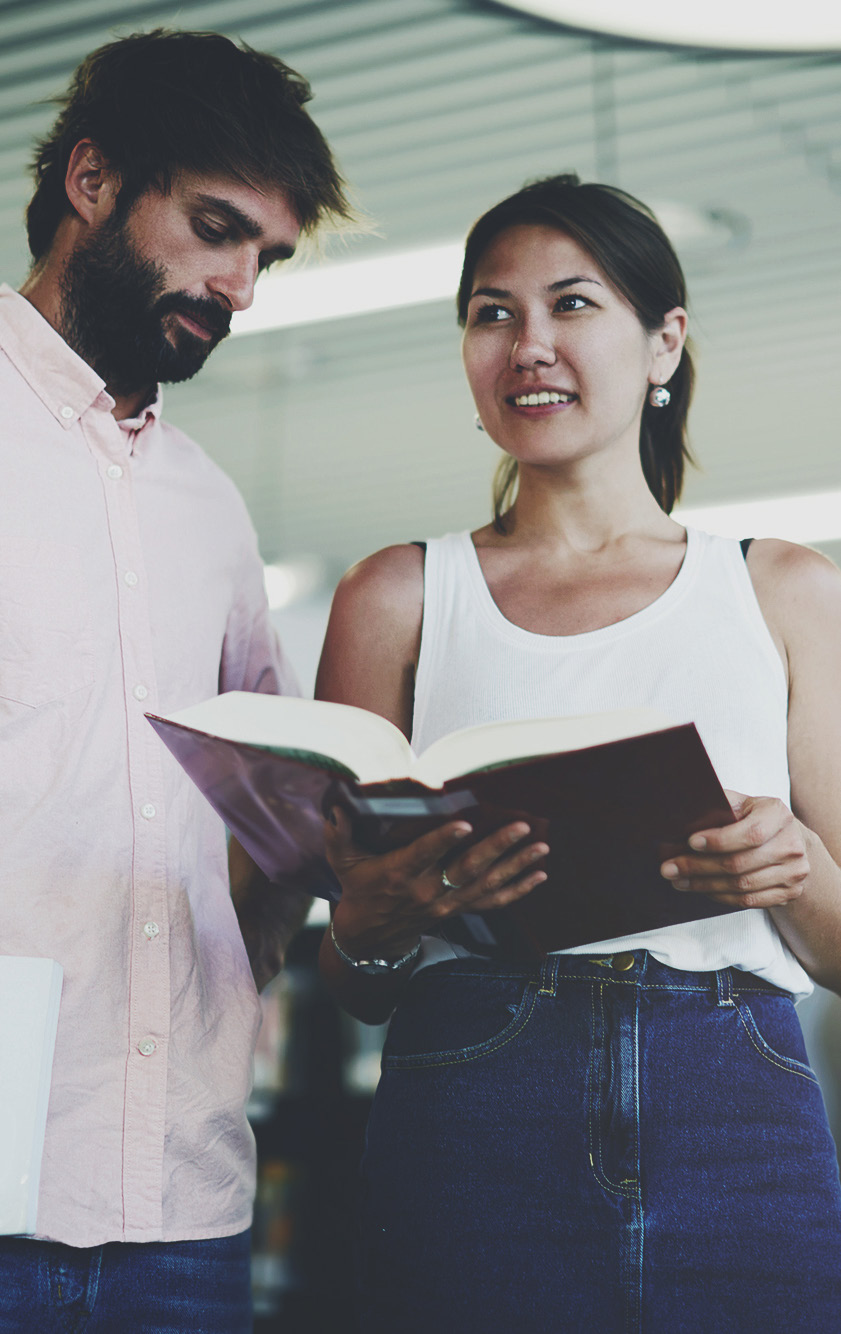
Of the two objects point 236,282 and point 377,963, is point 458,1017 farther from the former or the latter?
point 236,282

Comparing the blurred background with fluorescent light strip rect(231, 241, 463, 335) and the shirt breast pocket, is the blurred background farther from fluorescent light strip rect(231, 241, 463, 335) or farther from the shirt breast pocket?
the shirt breast pocket

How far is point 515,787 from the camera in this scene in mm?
838

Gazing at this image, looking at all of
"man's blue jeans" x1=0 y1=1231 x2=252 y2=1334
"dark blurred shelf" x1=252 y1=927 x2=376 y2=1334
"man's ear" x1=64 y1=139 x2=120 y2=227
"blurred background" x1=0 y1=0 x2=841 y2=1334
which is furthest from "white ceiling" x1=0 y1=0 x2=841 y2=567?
"dark blurred shelf" x1=252 y1=927 x2=376 y2=1334

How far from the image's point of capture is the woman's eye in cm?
142

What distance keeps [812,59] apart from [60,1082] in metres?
3.66

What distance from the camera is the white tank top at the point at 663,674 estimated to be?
46.1 inches

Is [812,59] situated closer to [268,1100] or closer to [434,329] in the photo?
[434,329]

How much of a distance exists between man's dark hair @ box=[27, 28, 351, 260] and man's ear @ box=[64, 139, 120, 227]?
1 centimetres

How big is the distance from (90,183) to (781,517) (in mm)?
4425

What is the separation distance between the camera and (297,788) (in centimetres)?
91

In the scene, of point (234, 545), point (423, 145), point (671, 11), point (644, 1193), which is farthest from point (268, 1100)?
point (423, 145)

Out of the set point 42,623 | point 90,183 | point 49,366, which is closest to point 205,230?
point 90,183

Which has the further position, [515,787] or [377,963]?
[377,963]

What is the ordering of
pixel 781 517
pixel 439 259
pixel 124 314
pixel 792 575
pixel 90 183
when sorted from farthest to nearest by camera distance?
pixel 781 517, pixel 439 259, pixel 90 183, pixel 124 314, pixel 792 575
